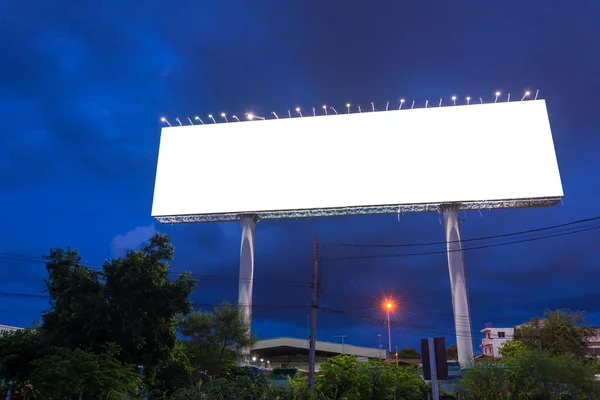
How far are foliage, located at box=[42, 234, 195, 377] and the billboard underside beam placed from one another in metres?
21.7

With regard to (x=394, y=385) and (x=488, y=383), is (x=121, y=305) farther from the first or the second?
(x=488, y=383)

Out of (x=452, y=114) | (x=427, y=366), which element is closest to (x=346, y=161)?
(x=452, y=114)

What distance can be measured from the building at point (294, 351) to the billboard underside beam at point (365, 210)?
72.7 feet

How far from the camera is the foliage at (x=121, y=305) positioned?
88.2 ft

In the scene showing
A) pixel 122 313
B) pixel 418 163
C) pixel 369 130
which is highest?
pixel 369 130

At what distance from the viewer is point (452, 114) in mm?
49156

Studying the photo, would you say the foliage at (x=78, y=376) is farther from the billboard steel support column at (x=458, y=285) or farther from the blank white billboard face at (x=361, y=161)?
the billboard steel support column at (x=458, y=285)

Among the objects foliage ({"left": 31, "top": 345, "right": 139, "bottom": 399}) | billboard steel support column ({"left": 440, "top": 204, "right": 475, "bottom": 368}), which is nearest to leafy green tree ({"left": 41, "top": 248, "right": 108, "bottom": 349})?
foliage ({"left": 31, "top": 345, "right": 139, "bottom": 399})

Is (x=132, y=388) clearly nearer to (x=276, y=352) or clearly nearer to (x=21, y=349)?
(x=21, y=349)

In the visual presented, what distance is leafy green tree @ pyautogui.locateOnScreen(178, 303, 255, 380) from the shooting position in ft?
129

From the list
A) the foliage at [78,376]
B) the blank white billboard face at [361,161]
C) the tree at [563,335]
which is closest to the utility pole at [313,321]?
the foliage at [78,376]

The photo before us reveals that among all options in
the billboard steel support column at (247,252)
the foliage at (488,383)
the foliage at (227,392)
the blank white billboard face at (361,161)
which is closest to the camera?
the foliage at (227,392)

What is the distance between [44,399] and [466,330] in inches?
1353

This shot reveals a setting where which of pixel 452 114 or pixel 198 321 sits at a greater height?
pixel 452 114
